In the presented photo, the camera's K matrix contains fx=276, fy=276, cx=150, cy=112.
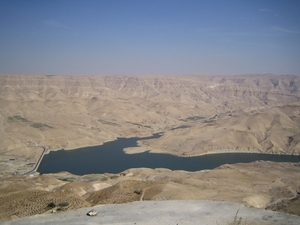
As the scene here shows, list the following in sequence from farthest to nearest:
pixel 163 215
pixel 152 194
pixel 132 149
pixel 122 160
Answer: pixel 132 149 < pixel 122 160 < pixel 152 194 < pixel 163 215

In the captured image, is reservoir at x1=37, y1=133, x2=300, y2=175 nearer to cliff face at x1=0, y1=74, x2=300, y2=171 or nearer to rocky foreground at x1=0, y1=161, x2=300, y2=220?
cliff face at x1=0, y1=74, x2=300, y2=171

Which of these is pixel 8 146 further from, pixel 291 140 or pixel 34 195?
pixel 291 140

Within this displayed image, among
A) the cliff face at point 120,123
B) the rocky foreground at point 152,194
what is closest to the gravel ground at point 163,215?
the rocky foreground at point 152,194

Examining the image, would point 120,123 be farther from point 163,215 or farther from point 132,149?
point 163,215

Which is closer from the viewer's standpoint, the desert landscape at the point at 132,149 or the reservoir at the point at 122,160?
the desert landscape at the point at 132,149

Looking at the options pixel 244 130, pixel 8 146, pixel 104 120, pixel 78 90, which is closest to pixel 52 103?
pixel 104 120

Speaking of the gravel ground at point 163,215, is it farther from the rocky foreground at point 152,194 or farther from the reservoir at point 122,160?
the reservoir at point 122,160

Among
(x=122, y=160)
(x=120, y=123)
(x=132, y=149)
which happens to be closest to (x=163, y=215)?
(x=122, y=160)
